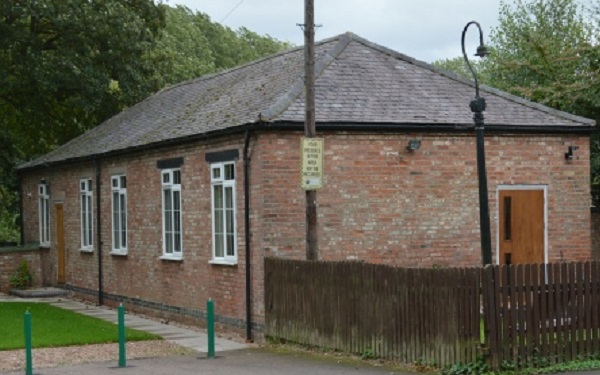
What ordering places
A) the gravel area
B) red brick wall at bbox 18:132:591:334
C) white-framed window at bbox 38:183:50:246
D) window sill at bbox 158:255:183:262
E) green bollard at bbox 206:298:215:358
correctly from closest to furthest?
green bollard at bbox 206:298:215:358 < the gravel area < red brick wall at bbox 18:132:591:334 < window sill at bbox 158:255:183:262 < white-framed window at bbox 38:183:50:246

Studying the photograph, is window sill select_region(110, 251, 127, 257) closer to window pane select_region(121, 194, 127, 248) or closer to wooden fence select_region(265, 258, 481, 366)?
window pane select_region(121, 194, 127, 248)

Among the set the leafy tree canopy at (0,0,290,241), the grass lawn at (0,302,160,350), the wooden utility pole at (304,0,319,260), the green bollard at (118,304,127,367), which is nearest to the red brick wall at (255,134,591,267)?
the wooden utility pole at (304,0,319,260)

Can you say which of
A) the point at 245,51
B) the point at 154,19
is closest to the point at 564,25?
the point at 154,19

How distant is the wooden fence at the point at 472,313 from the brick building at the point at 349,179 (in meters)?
3.34

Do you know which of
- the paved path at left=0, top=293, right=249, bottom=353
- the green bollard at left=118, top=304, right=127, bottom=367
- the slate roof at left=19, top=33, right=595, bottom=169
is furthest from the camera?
the slate roof at left=19, top=33, right=595, bottom=169

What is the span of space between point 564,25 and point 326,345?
24714 mm

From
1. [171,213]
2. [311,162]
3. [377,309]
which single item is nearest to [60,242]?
[171,213]

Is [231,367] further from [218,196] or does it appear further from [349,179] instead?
[218,196]

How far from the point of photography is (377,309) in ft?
53.6

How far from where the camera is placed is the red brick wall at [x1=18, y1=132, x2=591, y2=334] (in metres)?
20.0

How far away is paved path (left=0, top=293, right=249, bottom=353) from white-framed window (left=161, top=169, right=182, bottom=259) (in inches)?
63.0

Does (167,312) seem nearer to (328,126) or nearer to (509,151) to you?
(328,126)

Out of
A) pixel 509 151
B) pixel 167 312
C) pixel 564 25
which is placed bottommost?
pixel 167 312

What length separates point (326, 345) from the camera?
17.5 metres
